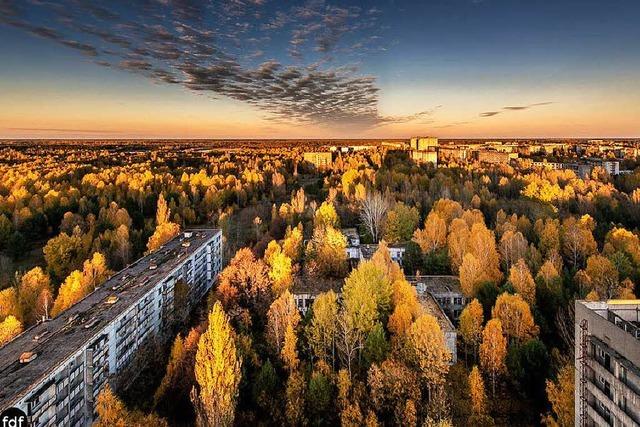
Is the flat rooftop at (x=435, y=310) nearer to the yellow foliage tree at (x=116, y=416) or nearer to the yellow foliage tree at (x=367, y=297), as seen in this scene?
the yellow foliage tree at (x=367, y=297)

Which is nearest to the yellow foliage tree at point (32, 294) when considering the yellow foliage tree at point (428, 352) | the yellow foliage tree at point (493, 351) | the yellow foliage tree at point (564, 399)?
the yellow foliage tree at point (428, 352)

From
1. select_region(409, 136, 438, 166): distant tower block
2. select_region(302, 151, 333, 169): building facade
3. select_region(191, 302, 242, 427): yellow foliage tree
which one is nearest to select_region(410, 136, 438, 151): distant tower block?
select_region(409, 136, 438, 166): distant tower block

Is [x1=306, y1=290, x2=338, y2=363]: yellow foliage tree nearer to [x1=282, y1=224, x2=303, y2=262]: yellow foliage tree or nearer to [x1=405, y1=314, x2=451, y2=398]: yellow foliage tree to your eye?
[x1=405, y1=314, x2=451, y2=398]: yellow foliage tree

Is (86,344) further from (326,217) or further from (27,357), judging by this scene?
(326,217)

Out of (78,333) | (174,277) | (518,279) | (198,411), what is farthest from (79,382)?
(518,279)

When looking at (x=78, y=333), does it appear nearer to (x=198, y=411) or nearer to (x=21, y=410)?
(x=21, y=410)

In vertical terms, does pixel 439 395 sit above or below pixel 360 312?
below
